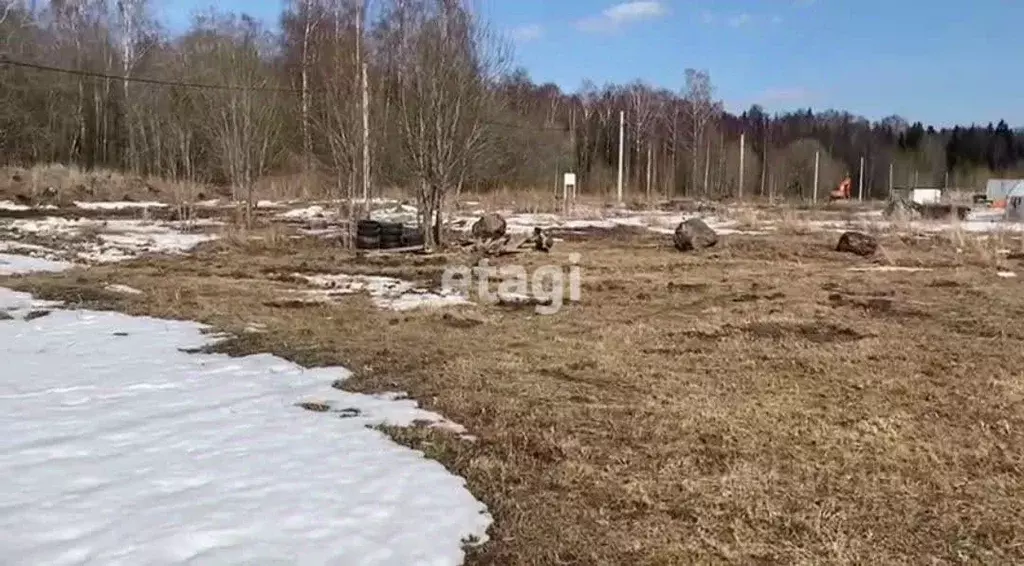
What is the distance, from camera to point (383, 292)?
1124 centimetres

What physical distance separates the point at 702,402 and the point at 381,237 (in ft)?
38.8

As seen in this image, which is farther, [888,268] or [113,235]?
[113,235]

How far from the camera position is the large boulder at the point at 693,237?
58.1 ft

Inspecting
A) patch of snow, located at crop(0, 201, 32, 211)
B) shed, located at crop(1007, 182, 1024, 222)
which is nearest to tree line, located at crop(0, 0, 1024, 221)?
patch of snow, located at crop(0, 201, 32, 211)

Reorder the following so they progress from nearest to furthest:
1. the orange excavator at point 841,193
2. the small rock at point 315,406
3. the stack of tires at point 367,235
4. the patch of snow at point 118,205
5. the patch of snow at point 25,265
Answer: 1. the small rock at point 315,406
2. the patch of snow at point 25,265
3. the stack of tires at point 367,235
4. the patch of snow at point 118,205
5. the orange excavator at point 841,193

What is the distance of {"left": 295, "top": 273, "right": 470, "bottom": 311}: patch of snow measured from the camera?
10266 millimetres

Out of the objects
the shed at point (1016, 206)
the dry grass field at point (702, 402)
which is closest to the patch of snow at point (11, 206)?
the dry grass field at point (702, 402)

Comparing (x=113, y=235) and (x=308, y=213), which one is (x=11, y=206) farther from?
(x=113, y=235)

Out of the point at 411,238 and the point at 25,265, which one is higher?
the point at 411,238

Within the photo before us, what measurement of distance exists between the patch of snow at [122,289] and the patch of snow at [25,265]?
2.14 meters

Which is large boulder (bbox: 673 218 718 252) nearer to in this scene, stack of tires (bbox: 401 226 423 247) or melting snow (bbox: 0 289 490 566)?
stack of tires (bbox: 401 226 423 247)

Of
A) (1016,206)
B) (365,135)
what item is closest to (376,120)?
(365,135)

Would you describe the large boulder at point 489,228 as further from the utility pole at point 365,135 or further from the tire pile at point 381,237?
the utility pole at point 365,135

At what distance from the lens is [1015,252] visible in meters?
17.2
